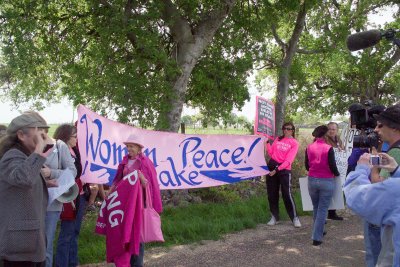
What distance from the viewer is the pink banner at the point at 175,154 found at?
21.0 ft

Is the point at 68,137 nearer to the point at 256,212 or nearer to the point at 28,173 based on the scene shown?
the point at 28,173

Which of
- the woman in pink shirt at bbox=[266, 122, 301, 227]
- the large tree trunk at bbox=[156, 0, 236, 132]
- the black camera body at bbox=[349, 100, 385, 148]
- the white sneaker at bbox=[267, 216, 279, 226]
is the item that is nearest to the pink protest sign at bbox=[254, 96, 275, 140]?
the woman in pink shirt at bbox=[266, 122, 301, 227]

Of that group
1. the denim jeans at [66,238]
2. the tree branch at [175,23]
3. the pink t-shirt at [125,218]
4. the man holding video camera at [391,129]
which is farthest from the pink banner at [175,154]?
the man holding video camera at [391,129]

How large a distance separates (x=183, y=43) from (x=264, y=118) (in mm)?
2528

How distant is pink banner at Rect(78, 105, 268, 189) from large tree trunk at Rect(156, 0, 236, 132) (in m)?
1.27

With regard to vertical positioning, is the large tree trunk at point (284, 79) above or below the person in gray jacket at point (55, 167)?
above

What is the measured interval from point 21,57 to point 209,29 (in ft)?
13.5

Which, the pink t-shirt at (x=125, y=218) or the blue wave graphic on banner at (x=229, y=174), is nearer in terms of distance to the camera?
Result: the pink t-shirt at (x=125, y=218)

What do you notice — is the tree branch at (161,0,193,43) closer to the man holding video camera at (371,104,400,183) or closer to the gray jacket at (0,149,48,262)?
the gray jacket at (0,149,48,262)

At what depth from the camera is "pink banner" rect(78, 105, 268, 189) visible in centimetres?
641

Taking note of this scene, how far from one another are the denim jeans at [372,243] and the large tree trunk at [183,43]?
17.2ft

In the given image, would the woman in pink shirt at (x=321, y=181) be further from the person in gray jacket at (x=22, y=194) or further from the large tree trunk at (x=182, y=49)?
the person in gray jacket at (x=22, y=194)

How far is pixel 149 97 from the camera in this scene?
344 inches

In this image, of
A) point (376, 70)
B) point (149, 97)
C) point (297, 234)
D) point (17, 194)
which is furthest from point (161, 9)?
point (376, 70)
